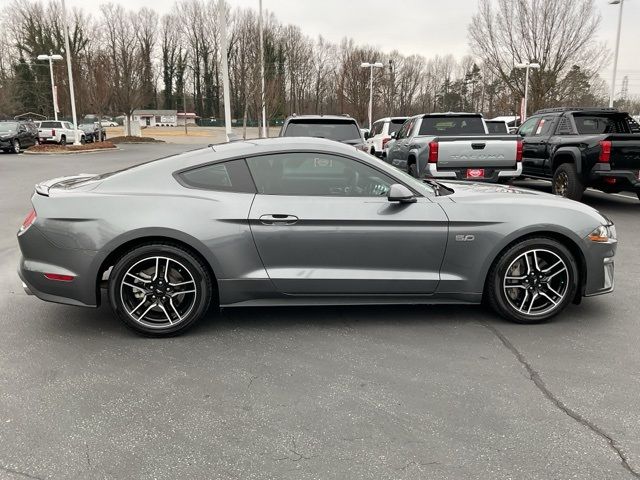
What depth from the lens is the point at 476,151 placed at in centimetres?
935

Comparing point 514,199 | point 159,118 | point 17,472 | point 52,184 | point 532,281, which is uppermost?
point 159,118

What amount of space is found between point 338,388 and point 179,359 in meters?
1.16

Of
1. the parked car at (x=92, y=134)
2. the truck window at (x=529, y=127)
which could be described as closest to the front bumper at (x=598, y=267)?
the truck window at (x=529, y=127)

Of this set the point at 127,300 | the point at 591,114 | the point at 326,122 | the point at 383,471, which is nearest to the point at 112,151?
the point at 326,122

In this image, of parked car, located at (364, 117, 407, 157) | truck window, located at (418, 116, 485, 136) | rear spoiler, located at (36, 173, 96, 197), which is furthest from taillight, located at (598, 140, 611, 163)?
parked car, located at (364, 117, 407, 157)

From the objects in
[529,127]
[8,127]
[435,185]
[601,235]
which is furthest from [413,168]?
[8,127]

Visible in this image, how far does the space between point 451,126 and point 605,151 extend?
127 inches

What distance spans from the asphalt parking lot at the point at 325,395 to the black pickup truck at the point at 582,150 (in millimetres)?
5303

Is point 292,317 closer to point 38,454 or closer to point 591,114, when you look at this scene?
point 38,454

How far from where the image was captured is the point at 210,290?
3.98 metres

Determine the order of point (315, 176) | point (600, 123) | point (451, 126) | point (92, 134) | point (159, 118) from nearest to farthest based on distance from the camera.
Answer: point (315, 176)
point (600, 123)
point (451, 126)
point (92, 134)
point (159, 118)

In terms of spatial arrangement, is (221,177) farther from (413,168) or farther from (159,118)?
(159,118)

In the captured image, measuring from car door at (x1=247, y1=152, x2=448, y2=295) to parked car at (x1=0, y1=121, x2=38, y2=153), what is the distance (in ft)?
88.0

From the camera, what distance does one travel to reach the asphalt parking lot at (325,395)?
252 cm
